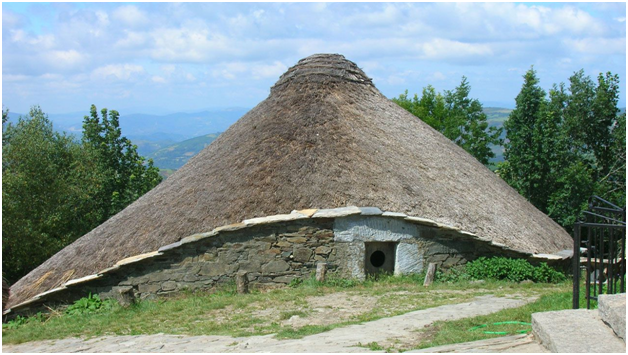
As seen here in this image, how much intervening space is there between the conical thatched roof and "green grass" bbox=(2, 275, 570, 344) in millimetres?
1686

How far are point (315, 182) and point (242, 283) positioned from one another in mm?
2959

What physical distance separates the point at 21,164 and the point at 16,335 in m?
13.4

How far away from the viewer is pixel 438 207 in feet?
47.1

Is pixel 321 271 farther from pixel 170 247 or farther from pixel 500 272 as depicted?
pixel 500 272

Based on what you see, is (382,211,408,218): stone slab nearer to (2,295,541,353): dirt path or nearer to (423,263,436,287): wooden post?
(423,263,436,287): wooden post

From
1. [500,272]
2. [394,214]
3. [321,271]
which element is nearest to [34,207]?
[321,271]

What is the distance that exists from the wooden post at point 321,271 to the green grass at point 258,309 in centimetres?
15

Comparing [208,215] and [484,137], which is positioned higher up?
[484,137]

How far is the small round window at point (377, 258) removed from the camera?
A: 14023 millimetres

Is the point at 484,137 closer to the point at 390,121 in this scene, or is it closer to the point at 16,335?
the point at 390,121

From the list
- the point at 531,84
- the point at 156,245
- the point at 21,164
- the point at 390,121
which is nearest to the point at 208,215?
the point at 156,245

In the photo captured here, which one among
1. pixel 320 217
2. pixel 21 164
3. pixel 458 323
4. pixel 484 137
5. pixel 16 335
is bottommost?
pixel 16 335

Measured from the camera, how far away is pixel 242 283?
41.9 ft

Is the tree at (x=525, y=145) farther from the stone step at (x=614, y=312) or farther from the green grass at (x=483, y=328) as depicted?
the stone step at (x=614, y=312)
